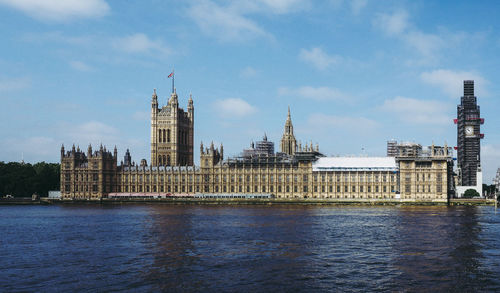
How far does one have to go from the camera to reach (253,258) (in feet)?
185

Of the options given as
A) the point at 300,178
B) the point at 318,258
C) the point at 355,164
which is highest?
the point at 355,164

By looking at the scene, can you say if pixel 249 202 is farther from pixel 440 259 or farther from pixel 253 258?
pixel 440 259

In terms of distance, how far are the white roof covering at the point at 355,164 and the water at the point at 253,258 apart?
8706 centimetres

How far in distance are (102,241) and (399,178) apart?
400ft

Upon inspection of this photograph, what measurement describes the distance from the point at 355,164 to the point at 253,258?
12906cm

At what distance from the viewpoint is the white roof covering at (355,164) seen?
585 ft

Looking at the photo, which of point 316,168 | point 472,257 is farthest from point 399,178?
point 472,257

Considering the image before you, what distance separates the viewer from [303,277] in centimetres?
4712

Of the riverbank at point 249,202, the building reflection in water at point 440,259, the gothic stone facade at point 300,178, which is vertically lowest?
the riverbank at point 249,202

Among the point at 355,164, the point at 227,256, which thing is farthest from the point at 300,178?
the point at 227,256

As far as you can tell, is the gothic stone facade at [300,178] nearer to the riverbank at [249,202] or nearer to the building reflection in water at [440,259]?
the riverbank at [249,202]

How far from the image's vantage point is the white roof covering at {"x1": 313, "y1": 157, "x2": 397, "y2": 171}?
178250mm

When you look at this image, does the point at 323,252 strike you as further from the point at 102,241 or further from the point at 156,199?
the point at 156,199

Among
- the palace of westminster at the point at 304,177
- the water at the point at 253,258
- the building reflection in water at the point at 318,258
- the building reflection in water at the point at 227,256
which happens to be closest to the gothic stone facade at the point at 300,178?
the palace of westminster at the point at 304,177
